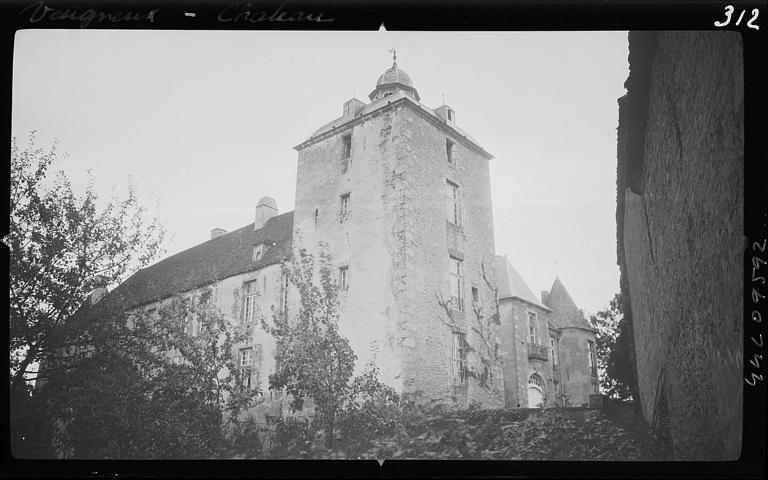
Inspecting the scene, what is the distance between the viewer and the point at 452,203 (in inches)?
442

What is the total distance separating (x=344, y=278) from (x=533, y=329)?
11.1 m

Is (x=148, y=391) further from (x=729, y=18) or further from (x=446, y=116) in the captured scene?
(x=729, y=18)

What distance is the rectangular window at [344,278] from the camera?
31.4ft

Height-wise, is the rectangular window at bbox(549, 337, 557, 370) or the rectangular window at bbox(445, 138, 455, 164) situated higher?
the rectangular window at bbox(445, 138, 455, 164)

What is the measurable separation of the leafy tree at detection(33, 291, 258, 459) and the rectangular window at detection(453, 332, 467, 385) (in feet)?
12.3

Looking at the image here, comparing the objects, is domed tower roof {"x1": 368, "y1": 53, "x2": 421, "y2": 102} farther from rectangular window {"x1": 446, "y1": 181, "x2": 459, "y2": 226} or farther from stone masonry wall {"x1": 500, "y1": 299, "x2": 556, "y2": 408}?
stone masonry wall {"x1": 500, "y1": 299, "x2": 556, "y2": 408}

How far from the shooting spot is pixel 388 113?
36.4 feet

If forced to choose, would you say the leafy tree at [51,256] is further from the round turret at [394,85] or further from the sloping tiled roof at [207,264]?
the round turret at [394,85]

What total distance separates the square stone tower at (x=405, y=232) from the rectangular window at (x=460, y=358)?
22 millimetres

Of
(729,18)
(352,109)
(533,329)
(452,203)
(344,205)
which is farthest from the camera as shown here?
(533,329)

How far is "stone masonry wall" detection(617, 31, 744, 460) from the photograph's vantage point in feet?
12.9

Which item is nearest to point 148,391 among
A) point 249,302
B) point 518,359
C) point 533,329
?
point 249,302
